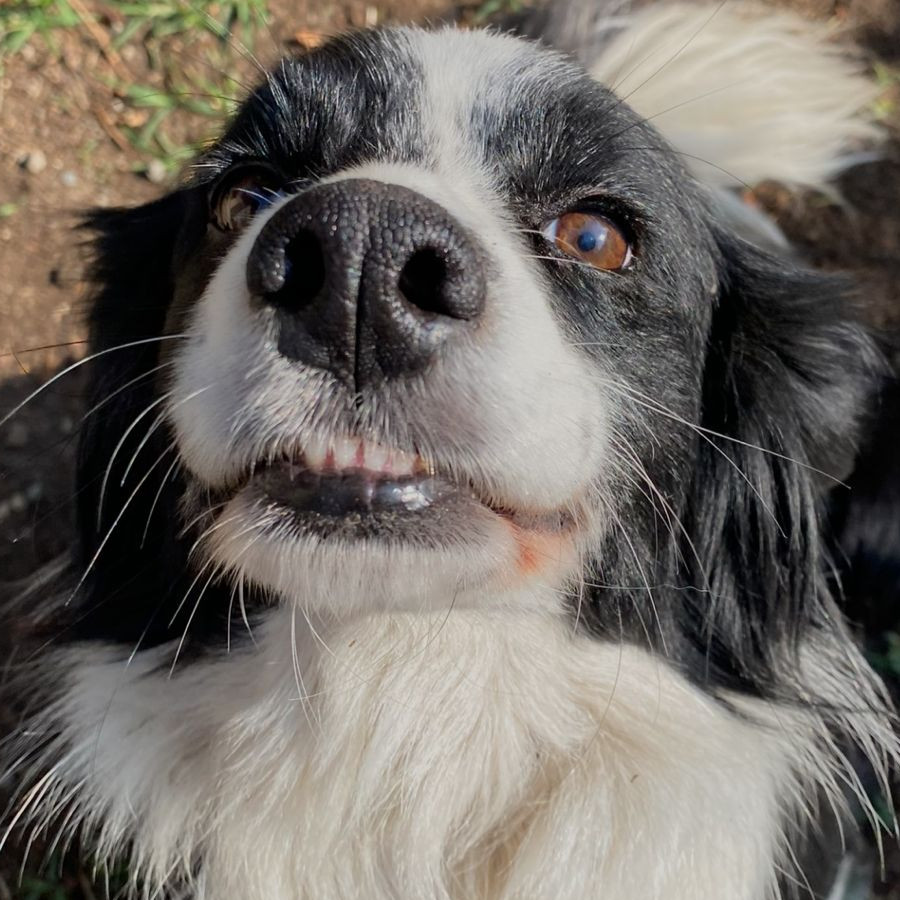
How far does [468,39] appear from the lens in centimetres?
189

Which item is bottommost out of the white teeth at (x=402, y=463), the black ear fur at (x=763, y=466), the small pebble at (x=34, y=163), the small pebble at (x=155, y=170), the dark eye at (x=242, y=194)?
the black ear fur at (x=763, y=466)

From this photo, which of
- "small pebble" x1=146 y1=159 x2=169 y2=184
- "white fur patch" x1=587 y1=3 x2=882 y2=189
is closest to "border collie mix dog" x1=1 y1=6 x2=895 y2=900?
"white fur patch" x1=587 y1=3 x2=882 y2=189

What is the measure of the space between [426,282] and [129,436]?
1.03 m

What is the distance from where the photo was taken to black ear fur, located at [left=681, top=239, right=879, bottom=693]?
204 cm

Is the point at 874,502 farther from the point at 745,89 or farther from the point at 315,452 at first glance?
the point at 315,452

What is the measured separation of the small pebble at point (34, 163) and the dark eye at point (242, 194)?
73.2 inches

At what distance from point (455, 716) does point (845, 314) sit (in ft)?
3.95

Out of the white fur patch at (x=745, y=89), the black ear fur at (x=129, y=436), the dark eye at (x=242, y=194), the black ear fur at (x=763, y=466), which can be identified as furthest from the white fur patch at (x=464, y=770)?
the white fur patch at (x=745, y=89)

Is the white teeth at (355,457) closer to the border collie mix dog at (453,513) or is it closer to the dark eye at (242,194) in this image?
the border collie mix dog at (453,513)

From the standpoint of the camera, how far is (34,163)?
3385 millimetres

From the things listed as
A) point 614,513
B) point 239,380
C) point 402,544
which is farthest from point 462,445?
point 614,513

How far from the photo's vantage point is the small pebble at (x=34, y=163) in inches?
133

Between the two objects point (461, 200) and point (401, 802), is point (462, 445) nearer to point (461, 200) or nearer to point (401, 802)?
point (461, 200)

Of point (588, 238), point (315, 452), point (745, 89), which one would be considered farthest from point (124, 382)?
point (745, 89)
